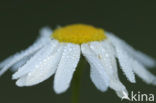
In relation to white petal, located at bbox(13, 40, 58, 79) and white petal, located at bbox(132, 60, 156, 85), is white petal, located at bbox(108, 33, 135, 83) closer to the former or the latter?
white petal, located at bbox(132, 60, 156, 85)

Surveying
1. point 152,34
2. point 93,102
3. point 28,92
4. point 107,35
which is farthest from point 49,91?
point 152,34

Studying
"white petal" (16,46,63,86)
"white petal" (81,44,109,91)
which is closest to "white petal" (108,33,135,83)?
"white petal" (81,44,109,91)

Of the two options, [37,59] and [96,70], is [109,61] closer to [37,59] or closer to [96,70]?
[96,70]

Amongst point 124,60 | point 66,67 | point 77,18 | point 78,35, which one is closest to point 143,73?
point 124,60

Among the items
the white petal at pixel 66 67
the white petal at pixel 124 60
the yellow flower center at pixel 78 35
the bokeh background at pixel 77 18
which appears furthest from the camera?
the bokeh background at pixel 77 18

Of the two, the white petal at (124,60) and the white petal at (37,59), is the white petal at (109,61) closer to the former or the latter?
the white petal at (124,60)

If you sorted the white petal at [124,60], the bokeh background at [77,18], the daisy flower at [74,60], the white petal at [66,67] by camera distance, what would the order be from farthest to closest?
the bokeh background at [77,18] < the white petal at [124,60] < the daisy flower at [74,60] < the white petal at [66,67]

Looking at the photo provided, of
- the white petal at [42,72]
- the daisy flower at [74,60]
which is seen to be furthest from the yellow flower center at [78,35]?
the white petal at [42,72]
